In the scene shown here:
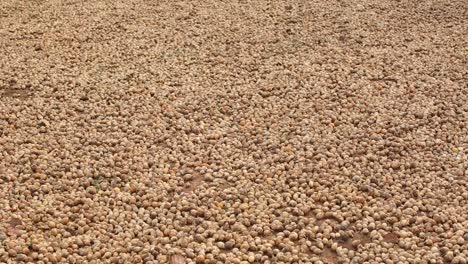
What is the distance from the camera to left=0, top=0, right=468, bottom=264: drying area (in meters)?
3.88

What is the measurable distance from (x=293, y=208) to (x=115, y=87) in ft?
8.96

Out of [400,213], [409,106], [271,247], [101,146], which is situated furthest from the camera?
[409,106]

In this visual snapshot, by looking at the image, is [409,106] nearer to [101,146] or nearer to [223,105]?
[223,105]

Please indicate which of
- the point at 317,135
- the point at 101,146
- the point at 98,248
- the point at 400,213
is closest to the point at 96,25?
the point at 101,146

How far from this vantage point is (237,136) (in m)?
5.09

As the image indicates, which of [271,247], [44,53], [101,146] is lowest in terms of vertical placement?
[44,53]

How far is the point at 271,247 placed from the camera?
149 inches

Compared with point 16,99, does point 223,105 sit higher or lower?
higher

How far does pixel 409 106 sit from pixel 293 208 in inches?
79.9

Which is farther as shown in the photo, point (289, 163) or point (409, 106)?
point (409, 106)

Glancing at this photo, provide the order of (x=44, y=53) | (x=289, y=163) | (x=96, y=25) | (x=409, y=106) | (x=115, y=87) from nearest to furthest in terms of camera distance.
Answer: (x=289, y=163), (x=409, y=106), (x=115, y=87), (x=44, y=53), (x=96, y=25)

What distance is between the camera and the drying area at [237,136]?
388 centimetres

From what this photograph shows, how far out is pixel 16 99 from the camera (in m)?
5.85

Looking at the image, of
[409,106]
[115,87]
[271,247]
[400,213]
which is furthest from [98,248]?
[409,106]
